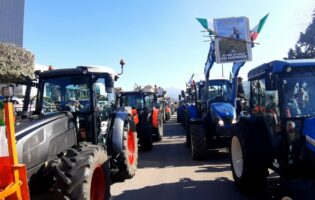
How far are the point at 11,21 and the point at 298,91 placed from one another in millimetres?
73162

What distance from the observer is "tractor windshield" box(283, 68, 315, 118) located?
4.55 meters

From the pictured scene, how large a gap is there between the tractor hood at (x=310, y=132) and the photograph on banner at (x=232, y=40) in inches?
193

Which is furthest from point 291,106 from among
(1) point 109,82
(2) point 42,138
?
(2) point 42,138

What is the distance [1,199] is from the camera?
2.72 metres

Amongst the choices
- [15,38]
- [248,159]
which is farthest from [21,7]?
[248,159]

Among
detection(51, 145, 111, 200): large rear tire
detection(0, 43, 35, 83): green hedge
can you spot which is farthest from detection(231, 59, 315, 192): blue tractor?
detection(0, 43, 35, 83): green hedge

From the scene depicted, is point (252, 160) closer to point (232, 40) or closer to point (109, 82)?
point (109, 82)

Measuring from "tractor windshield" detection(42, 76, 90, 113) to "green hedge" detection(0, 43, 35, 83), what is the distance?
53.8ft

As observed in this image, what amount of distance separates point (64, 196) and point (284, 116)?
281 cm

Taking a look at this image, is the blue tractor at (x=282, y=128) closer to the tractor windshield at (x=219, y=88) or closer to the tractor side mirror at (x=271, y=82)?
the tractor side mirror at (x=271, y=82)

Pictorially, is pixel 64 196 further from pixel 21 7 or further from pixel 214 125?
pixel 21 7

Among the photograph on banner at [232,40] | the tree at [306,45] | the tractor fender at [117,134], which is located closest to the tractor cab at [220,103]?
the photograph on banner at [232,40]

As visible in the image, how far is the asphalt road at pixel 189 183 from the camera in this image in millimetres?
3912

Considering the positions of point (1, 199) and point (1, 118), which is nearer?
point (1, 199)
